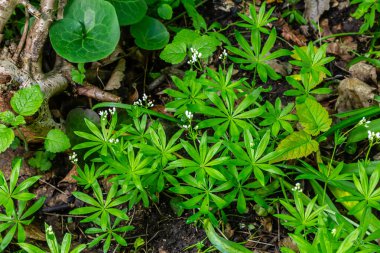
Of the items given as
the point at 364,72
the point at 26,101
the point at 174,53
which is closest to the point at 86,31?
the point at 174,53

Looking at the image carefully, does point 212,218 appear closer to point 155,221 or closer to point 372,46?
point 155,221

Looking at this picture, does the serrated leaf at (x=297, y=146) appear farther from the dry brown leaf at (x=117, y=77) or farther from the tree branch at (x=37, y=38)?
the tree branch at (x=37, y=38)

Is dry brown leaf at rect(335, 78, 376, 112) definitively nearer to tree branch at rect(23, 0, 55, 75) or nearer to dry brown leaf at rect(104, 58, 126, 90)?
dry brown leaf at rect(104, 58, 126, 90)

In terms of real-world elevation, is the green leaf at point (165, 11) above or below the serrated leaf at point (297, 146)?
above

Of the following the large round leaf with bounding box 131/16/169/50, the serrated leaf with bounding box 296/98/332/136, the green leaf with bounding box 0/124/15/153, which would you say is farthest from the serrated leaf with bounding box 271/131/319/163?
the green leaf with bounding box 0/124/15/153

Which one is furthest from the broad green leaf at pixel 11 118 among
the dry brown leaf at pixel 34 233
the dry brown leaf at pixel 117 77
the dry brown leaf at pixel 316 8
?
the dry brown leaf at pixel 316 8

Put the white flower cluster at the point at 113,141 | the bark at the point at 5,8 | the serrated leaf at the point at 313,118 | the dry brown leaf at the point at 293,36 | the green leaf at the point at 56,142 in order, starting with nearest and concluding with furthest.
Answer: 1. the white flower cluster at the point at 113,141
2. the serrated leaf at the point at 313,118
3. the green leaf at the point at 56,142
4. the bark at the point at 5,8
5. the dry brown leaf at the point at 293,36

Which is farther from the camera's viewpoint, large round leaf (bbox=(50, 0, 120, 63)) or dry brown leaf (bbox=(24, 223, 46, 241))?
large round leaf (bbox=(50, 0, 120, 63))
